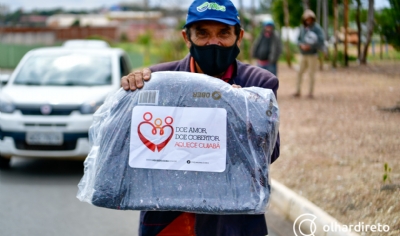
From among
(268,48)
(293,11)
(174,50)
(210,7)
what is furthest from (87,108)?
(293,11)

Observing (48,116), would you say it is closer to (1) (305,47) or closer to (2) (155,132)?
(2) (155,132)

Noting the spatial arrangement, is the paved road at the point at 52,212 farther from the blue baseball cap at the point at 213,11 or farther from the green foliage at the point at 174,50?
the green foliage at the point at 174,50

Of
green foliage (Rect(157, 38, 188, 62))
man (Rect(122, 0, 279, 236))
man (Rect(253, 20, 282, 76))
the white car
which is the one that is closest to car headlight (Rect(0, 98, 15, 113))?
the white car

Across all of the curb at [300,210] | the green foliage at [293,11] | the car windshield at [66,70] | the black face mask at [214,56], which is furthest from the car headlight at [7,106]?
the green foliage at [293,11]

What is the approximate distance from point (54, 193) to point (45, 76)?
8.30ft

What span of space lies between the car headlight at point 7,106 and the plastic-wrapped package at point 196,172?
19.3 ft

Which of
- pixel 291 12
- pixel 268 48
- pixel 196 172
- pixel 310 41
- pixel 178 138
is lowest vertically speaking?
pixel 291 12

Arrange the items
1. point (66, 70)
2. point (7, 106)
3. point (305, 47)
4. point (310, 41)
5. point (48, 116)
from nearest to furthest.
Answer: point (48, 116) < point (7, 106) < point (66, 70) < point (310, 41) < point (305, 47)

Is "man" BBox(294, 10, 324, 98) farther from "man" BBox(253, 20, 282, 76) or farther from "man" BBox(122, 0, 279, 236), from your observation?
"man" BBox(122, 0, 279, 236)

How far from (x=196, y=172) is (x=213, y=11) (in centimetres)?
77

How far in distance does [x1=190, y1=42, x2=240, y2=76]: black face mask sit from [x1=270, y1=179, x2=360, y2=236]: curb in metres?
2.34

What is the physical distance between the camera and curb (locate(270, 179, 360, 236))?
16.0ft

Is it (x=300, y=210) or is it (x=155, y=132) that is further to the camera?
(x=300, y=210)

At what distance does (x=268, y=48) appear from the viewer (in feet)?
45.3
